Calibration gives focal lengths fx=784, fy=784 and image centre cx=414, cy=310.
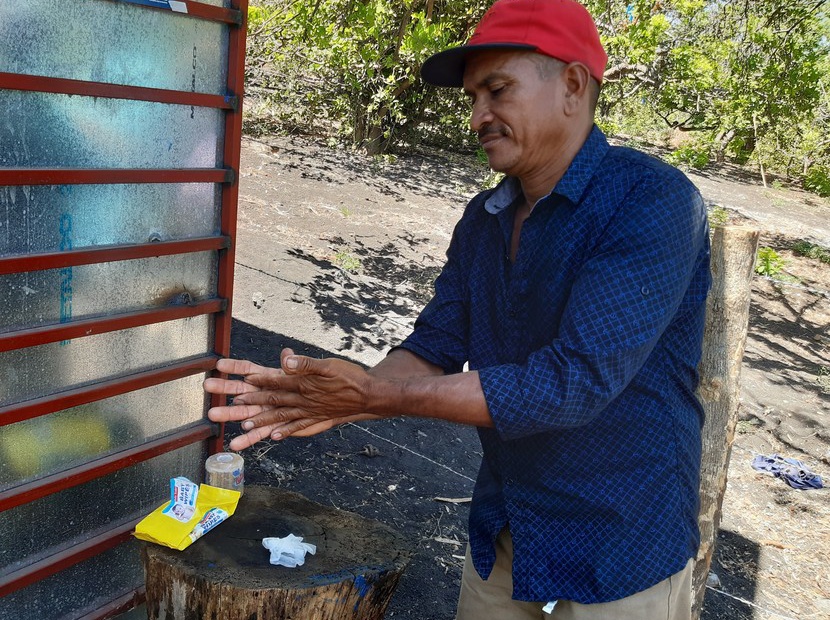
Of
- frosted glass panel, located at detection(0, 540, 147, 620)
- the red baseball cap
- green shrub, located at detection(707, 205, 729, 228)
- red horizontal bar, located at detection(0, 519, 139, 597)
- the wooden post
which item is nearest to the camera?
the red baseball cap

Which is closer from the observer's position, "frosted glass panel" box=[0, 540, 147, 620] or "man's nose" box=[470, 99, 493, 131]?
"man's nose" box=[470, 99, 493, 131]

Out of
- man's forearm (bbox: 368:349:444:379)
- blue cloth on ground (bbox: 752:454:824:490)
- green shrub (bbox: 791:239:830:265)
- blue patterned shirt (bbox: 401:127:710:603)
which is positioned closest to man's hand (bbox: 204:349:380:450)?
man's forearm (bbox: 368:349:444:379)

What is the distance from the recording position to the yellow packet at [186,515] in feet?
7.87

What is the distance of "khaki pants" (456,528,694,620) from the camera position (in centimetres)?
179

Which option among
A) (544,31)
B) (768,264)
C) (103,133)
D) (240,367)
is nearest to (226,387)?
(240,367)

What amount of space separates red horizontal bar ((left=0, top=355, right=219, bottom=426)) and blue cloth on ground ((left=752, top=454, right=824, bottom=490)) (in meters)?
3.99

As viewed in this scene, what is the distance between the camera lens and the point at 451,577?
3.87 meters

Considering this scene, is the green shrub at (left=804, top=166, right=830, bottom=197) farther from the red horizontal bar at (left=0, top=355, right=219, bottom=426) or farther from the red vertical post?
the red horizontal bar at (left=0, top=355, right=219, bottom=426)

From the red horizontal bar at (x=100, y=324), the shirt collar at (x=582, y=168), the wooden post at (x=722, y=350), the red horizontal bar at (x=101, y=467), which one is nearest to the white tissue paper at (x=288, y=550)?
the red horizontal bar at (x=101, y=467)

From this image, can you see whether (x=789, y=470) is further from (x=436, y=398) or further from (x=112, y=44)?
(x=112, y=44)

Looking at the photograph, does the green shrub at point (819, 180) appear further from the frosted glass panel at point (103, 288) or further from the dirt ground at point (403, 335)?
the frosted glass panel at point (103, 288)

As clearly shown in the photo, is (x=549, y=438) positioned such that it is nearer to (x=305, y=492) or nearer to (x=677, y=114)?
(x=305, y=492)

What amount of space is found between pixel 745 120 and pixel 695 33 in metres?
2.17

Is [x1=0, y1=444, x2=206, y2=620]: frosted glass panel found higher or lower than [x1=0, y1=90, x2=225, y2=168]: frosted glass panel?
lower
